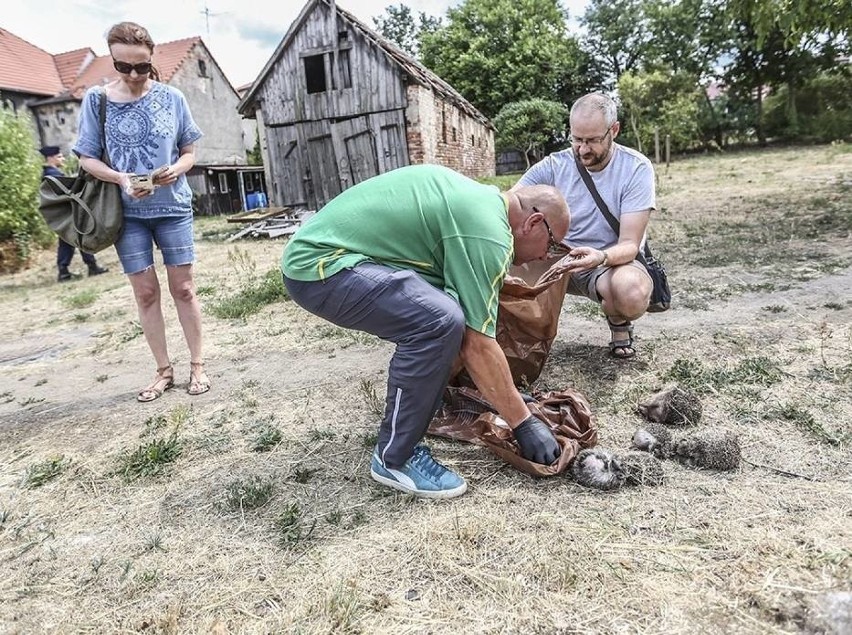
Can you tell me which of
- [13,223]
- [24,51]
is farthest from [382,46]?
[24,51]

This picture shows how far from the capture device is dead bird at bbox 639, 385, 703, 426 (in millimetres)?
2658

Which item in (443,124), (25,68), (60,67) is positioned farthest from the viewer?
(60,67)

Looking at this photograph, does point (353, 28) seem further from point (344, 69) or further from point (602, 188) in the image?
point (602, 188)

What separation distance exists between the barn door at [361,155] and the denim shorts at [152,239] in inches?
428

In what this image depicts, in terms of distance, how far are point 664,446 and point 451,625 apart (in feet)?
4.09

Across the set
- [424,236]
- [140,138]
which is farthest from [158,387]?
[424,236]

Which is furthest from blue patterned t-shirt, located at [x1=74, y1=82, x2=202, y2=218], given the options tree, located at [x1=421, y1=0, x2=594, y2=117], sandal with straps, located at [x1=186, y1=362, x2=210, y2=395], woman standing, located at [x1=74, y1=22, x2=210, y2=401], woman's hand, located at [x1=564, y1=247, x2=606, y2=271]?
tree, located at [x1=421, y1=0, x2=594, y2=117]

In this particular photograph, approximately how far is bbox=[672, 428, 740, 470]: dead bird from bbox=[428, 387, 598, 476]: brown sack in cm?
36

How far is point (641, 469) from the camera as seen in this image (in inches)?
87.4

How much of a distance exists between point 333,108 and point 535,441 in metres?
13.0

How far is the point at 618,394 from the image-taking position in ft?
10.0

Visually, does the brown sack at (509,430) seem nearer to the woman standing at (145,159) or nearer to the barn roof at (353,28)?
the woman standing at (145,159)

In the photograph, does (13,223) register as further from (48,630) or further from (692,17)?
(692,17)

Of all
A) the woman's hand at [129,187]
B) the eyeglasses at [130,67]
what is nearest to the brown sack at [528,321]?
the woman's hand at [129,187]
